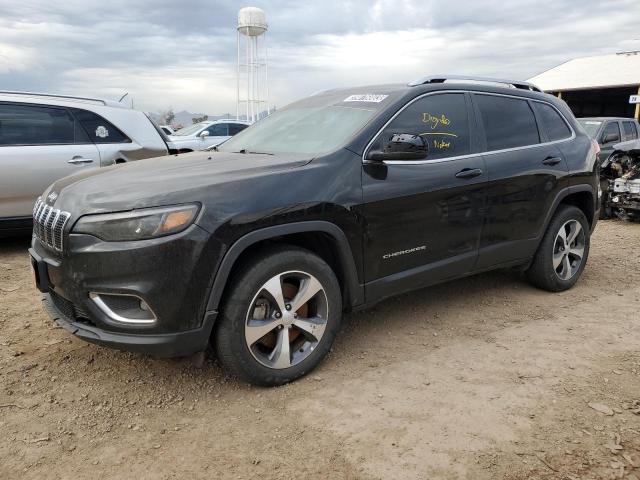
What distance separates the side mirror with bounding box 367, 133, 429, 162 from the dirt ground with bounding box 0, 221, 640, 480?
1.30m

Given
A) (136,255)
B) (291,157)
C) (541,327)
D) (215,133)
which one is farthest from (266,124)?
(215,133)

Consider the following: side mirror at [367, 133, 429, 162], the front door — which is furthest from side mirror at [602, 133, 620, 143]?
A: side mirror at [367, 133, 429, 162]

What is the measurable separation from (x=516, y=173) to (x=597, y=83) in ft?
82.5

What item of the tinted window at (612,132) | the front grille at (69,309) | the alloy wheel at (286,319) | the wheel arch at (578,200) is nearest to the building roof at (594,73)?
the tinted window at (612,132)

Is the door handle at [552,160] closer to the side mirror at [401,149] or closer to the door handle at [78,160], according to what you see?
the side mirror at [401,149]

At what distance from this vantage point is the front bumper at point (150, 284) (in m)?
2.62

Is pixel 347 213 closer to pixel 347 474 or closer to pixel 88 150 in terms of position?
pixel 347 474

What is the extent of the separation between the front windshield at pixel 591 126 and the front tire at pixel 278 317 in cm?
932

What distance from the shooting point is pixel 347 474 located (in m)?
2.37

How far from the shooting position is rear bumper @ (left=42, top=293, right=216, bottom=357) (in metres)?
2.69

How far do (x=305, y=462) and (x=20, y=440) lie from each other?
1391 millimetres

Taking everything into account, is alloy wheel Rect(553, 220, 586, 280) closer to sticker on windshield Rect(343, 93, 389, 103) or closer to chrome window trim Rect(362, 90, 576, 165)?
chrome window trim Rect(362, 90, 576, 165)

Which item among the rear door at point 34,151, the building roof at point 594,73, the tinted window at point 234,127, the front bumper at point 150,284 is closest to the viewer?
the front bumper at point 150,284

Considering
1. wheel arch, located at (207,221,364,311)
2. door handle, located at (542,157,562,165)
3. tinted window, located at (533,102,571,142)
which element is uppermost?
tinted window, located at (533,102,571,142)
